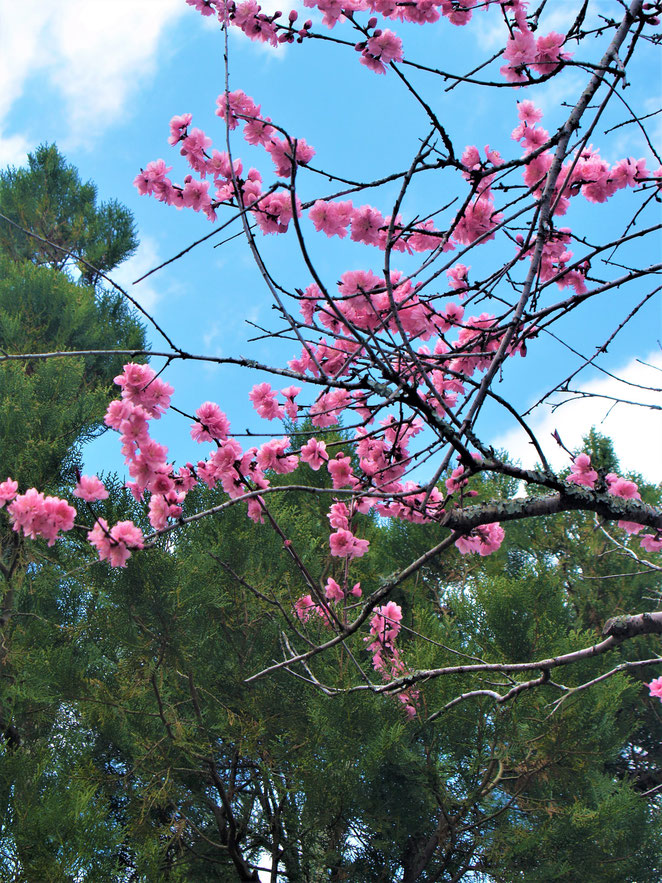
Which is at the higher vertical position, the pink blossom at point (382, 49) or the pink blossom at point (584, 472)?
the pink blossom at point (382, 49)

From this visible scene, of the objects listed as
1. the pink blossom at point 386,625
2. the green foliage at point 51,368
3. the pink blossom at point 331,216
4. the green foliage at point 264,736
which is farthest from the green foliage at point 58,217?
the pink blossom at point 331,216

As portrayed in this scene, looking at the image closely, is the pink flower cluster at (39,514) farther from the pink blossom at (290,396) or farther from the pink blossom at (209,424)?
the pink blossom at (290,396)

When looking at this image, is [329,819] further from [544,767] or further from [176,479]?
[176,479]

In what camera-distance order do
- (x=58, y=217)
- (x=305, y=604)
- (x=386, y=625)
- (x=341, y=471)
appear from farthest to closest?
(x=58, y=217) < (x=305, y=604) < (x=386, y=625) < (x=341, y=471)

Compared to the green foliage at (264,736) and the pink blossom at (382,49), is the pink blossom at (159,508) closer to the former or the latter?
the pink blossom at (382,49)

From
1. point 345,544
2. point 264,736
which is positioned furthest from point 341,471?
point 264,736

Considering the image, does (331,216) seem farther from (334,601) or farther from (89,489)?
(334,601)

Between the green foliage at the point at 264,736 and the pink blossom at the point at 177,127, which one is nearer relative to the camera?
the pink blossom at the point at 177,127

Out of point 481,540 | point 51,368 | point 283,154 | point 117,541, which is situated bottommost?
point 117,541

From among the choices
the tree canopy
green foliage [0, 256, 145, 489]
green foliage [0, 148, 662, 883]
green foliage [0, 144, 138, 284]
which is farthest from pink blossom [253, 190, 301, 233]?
green foliage [0, 144, 138, 284]

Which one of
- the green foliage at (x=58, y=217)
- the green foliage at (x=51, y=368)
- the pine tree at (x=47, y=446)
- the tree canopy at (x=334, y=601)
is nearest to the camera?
the tree canopy at (x=334, y=601)

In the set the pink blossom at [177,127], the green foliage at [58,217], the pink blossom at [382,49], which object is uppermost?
the green foliage at [58,217]

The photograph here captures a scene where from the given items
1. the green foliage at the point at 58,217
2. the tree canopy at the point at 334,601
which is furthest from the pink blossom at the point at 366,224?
the green foliage at the point at 58,217

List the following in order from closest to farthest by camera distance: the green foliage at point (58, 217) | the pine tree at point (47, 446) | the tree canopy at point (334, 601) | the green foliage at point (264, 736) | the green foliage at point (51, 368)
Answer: the tree canopy at point (334, 601) < the pine tree at point (47, 446) < the green foliage at point (264, 736) < the green foliage at point (51, 368) < the green foliage at point (58, 217)
